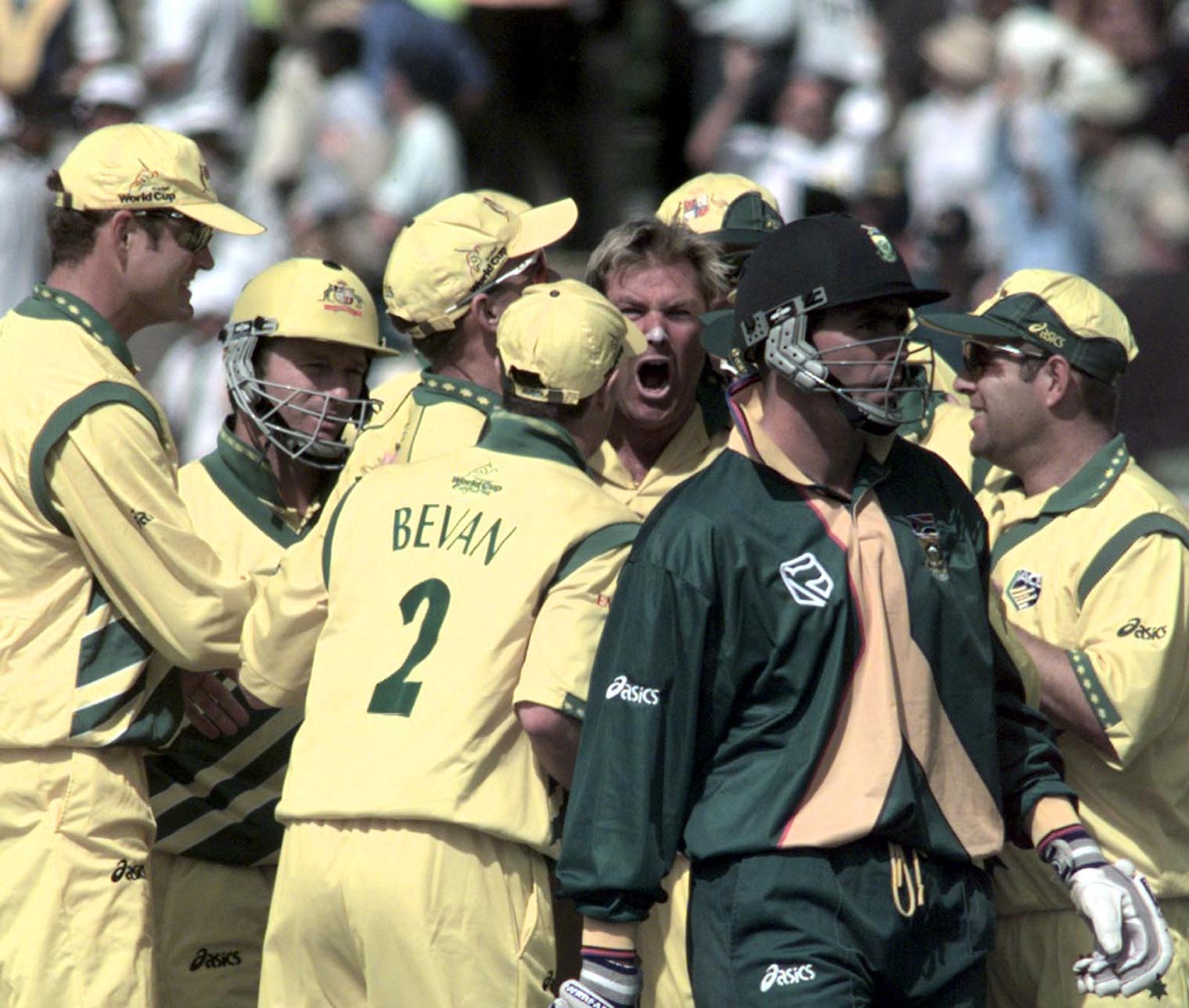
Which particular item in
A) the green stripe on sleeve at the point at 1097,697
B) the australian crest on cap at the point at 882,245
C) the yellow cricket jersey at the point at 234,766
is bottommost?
the yellow cricket jersey at the point at 234,766

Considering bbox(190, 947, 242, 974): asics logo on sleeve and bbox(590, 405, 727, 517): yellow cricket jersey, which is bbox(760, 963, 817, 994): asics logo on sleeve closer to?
bbox(590, 405, 727, 517): yellow cricket jersey

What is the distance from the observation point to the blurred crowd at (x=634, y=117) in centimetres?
1089

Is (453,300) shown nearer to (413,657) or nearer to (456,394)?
(456,394)

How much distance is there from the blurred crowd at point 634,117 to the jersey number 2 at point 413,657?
19.0 feet

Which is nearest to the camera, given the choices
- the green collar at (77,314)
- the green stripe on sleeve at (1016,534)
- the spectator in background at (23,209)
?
the green stripe on sleeve at (1016,534)

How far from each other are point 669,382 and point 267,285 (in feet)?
3.98

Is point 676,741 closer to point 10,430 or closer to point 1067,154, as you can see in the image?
point 10,430

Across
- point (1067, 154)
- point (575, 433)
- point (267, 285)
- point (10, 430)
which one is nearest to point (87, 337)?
point (10, 430)

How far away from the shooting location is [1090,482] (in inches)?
215

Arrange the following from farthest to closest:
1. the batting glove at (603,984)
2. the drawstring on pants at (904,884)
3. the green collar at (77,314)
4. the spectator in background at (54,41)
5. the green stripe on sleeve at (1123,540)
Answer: the spectator in background at (54,41)
the green collar at (77,314)
the green stripe on sleeve at (1123,540)
the drawstring on pants at (904,884)
the batting glove at (603,984)

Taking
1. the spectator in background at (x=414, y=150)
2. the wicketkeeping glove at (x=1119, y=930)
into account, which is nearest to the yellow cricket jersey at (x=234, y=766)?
the wicketkeeping glove at (x=1119, y=930)

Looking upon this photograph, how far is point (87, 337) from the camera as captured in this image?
220 inches

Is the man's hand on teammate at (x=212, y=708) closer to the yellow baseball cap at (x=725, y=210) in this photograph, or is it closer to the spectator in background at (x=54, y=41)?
the yellow baseball cap at (x=725, y=210)

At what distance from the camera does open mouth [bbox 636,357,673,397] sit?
5.79 m
